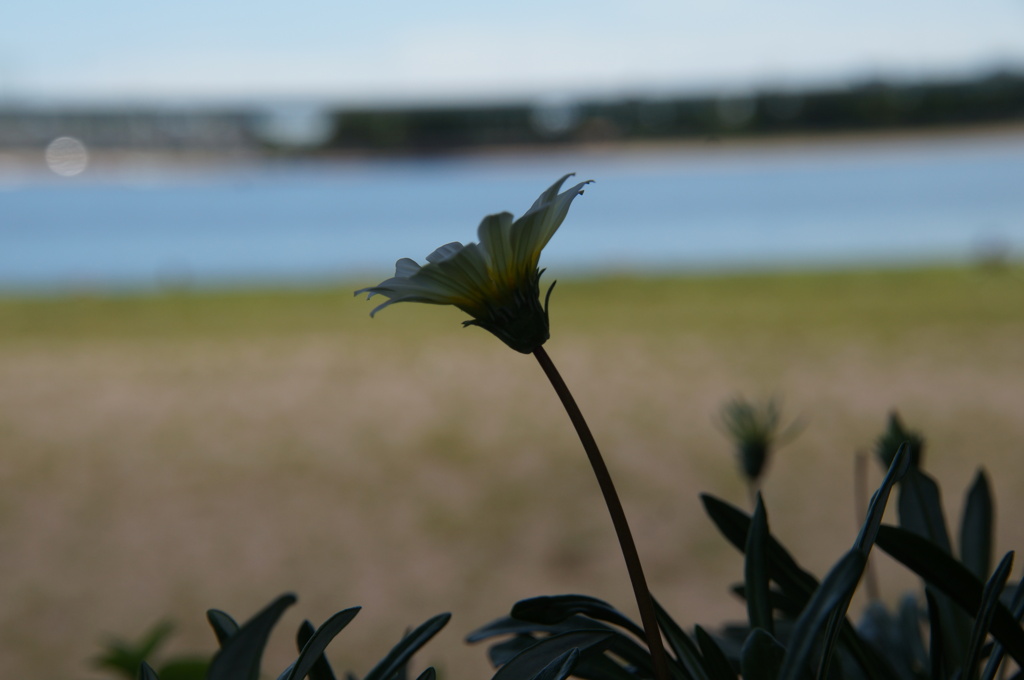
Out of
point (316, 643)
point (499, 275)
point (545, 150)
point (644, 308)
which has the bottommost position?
point (316, 643)

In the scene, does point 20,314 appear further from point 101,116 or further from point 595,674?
point 101,116

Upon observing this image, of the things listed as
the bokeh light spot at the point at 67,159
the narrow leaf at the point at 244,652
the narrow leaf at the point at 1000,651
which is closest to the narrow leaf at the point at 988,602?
the narrow leaf at the point at 1000,651

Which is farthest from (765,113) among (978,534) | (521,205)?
(978,534)

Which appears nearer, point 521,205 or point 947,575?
point 947,575

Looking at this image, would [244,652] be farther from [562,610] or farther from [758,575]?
[758,575]

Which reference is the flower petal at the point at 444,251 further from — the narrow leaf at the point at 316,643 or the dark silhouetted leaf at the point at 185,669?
the dark silhouetted leaf at the point at 185,669

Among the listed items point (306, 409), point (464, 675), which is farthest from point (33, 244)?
point (464, 675)
